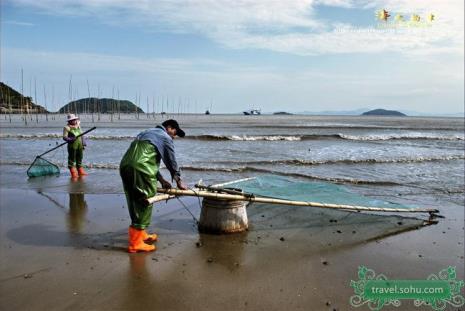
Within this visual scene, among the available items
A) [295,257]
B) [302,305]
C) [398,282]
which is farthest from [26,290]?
[398,282]

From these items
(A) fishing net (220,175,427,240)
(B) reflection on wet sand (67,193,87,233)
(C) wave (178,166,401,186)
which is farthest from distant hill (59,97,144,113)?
(A) fishing net (220,175,427,240)

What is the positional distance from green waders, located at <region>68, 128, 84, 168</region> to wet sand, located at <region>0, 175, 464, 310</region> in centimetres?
302

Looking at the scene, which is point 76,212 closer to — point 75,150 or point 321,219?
point 75,150

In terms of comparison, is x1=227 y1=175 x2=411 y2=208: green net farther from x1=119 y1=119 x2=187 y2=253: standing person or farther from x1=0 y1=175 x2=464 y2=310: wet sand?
x1=119 y1=119 x2=187 y2=253: standing person

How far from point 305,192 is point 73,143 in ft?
20.5

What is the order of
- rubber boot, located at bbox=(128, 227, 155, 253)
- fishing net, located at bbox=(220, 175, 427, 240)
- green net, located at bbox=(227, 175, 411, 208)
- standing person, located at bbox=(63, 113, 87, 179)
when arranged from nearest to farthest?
rubber boot, located at bbox=(128, 227, 155, 253)
fishing net, located at bbox=(220, 175, 427, 240)
green net, located at bbox=(227, 175, 411, 208)
standing person, located at bbox=(63, 113, 87, 179)

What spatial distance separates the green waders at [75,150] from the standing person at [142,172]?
6.04 m

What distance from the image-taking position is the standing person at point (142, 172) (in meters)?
4.77

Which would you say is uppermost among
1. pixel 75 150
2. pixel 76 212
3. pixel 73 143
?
pixel 73 143

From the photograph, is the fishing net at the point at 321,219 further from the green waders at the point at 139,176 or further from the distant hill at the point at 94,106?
the distant hill at the point at 94,106

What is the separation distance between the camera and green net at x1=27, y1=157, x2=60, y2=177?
10734 mm

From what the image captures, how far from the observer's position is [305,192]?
6.95 m

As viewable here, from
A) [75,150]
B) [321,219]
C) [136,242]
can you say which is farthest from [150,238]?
[75,150]

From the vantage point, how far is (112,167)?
12.8 metres
